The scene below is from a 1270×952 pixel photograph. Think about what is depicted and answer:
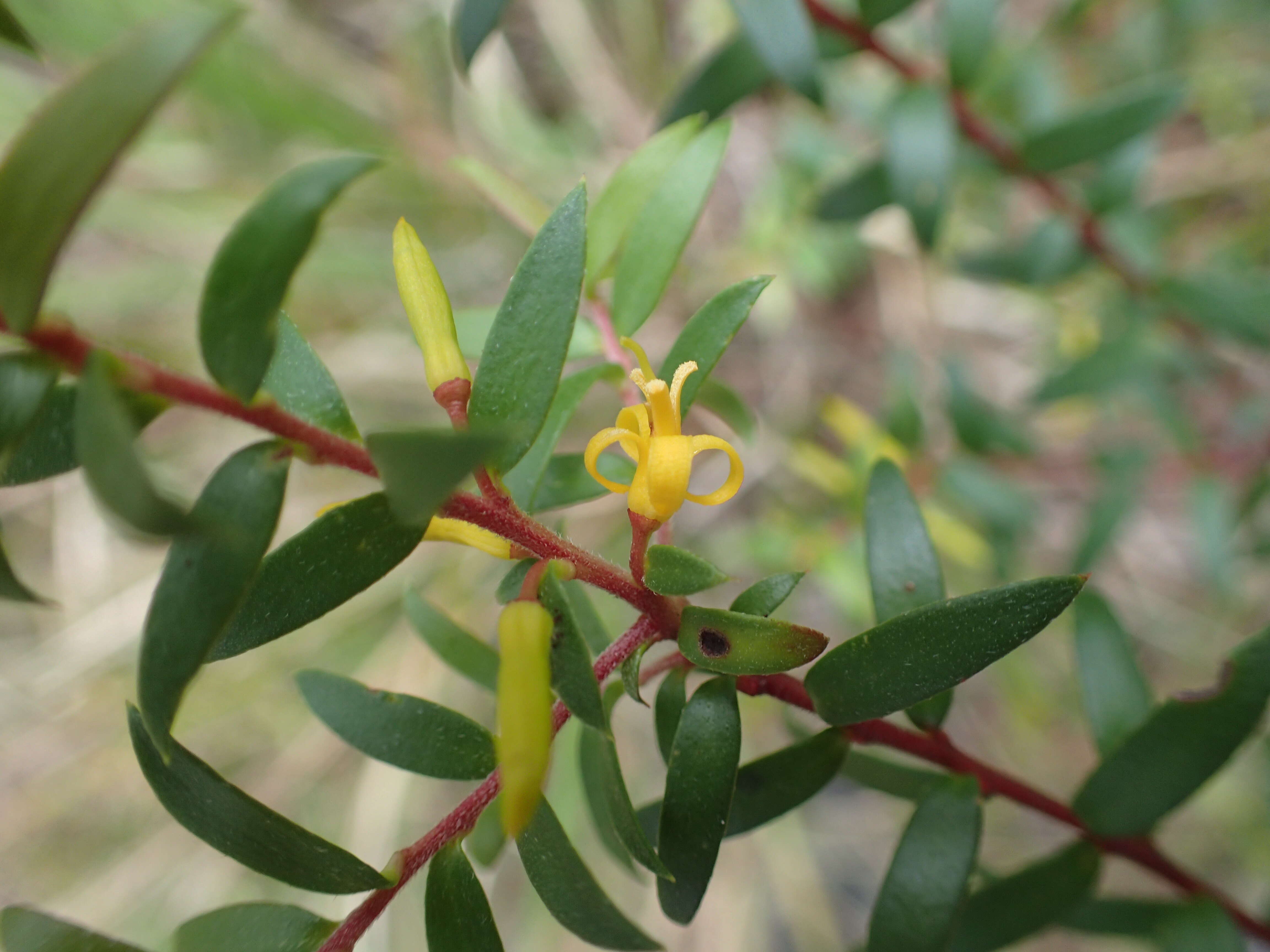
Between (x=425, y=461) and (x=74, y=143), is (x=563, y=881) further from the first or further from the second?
(x=74, y=143)

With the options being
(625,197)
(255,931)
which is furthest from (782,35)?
(255,931)

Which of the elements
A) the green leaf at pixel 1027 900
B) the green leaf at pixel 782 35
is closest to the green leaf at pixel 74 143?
the green leaf at pixel 782 35

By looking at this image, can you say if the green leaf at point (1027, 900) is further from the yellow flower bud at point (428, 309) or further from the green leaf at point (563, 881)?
the yellow flower bud at point (428, 309)

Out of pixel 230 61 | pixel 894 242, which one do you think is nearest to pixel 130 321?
pixel 230 61

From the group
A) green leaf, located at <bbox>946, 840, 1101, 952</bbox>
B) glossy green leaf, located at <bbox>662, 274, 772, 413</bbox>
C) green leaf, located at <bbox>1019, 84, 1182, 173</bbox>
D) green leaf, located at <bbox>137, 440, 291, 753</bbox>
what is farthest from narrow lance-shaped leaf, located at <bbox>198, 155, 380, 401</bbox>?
green leaf, located at <bbox>1019, 84, 1182, 173</bbox>

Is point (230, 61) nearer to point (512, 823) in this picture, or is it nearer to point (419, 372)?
point (419, 372)
